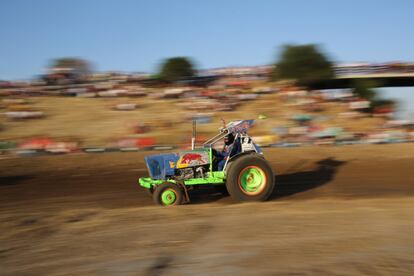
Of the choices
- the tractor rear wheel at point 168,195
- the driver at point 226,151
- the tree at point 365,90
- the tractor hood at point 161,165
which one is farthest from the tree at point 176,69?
the tractor rear wheel at point 168,195

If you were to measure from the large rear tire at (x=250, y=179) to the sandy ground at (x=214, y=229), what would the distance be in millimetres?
307

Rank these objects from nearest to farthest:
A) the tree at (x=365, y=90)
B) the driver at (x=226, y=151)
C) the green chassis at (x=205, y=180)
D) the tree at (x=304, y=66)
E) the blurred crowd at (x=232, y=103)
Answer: the green chassis at (x=205, y=180) → the driver at (x=226, y=151) → the blurred crowd at (x=232, y=103) → the tree at (x=365, y=90) → the tree at (x=304, y=66)

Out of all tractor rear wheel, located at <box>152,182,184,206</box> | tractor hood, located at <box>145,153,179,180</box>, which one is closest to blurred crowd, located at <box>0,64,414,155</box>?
tractor hood, located at <box>145,153,179,180</box>

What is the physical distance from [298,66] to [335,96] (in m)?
4.15

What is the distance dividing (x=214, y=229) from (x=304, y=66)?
73.5ft

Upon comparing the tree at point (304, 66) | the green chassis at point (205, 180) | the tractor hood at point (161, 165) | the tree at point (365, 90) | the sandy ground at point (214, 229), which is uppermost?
the tree at point (304, 66)

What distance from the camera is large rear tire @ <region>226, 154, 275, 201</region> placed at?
7633 millimetres

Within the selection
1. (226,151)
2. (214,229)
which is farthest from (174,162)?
(214,229)

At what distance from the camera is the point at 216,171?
7.96 metres

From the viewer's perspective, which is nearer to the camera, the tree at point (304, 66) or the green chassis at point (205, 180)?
the green chassis at point (205, 180)

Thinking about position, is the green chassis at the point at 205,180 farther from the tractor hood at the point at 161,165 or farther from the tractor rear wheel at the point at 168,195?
the tractor rear wheel at the point at 168,195

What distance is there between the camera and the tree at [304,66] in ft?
87.6

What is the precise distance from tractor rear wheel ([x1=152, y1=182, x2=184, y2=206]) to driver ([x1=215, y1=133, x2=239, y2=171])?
888 mm

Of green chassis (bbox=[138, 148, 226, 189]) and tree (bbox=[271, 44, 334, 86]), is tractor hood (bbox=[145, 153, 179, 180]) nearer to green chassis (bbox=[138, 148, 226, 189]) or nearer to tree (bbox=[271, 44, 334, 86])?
green chassis (bbox=[138, 148, 226, 189])
